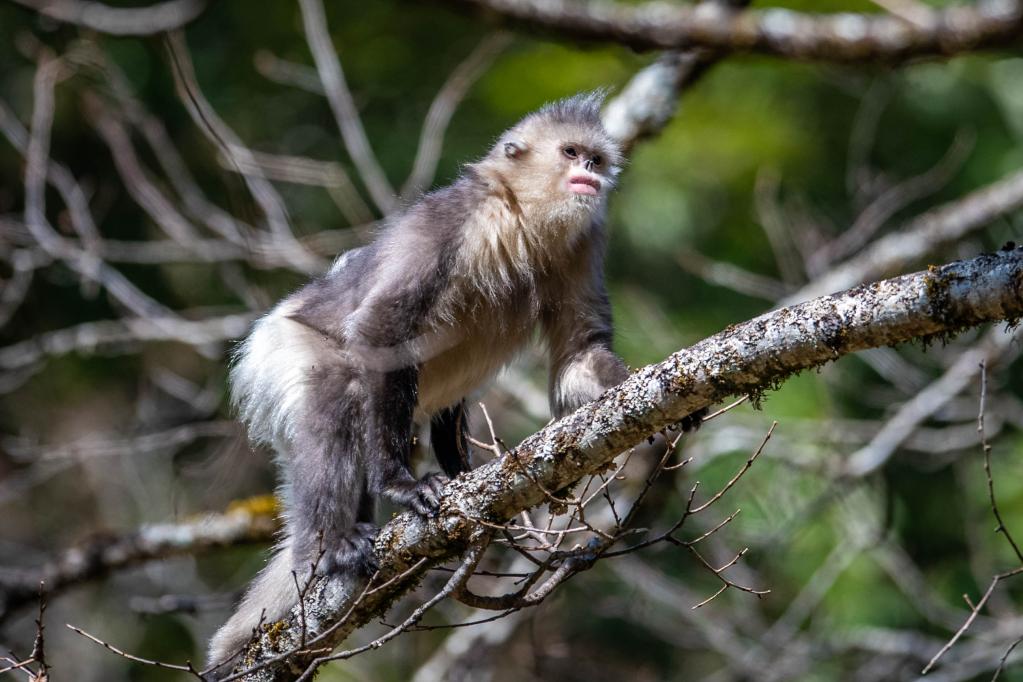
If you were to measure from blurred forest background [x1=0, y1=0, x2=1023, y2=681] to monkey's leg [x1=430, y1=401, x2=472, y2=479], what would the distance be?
2.48ft

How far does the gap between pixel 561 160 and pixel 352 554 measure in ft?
6.09

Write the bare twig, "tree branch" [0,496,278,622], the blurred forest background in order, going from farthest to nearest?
the bare twig
the blurred forest background
"tree branch" [0,496,278,622]

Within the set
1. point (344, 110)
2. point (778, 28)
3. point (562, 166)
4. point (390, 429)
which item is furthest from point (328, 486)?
point (344, 110)

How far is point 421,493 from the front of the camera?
12.7 feet

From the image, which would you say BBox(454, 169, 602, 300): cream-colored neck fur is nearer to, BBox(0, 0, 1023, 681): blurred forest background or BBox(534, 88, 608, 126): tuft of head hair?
BBox(534, 88, 608, 126): tuft of head hair

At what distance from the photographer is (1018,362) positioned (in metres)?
9.37

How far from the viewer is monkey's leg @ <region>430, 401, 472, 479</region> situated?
4.89 meters

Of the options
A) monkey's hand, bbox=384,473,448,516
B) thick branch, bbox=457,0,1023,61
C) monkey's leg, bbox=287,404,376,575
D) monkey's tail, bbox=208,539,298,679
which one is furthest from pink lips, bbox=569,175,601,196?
monkey's tail, bbox=208,539,298,679

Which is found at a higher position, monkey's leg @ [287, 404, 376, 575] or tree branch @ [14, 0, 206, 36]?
tree branch @ [14, 0, 206, 36]

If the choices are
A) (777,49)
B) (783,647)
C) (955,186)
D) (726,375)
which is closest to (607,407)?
(726,375)

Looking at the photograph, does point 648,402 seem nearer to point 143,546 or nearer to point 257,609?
point 257,609

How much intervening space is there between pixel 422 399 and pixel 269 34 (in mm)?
7076

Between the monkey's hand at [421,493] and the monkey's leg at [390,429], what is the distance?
0.6 inches

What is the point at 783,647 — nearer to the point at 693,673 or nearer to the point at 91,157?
the point at 693,673
